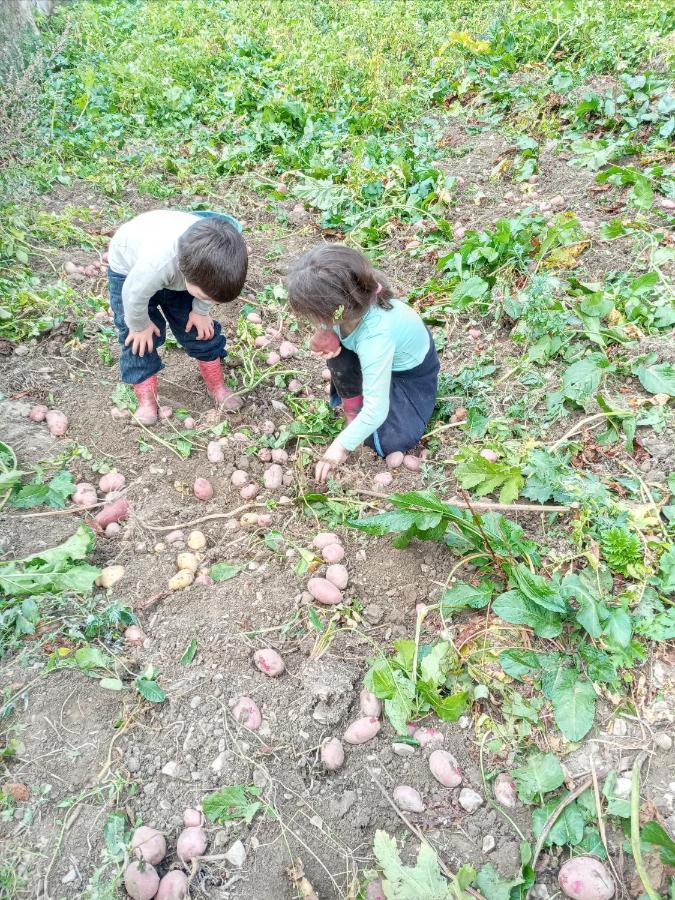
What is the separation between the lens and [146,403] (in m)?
2.50

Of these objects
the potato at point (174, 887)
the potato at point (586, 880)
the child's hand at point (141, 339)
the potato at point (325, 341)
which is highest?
the potato at point (325, 341)

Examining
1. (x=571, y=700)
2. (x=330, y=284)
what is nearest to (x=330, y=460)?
(x=330, y=284)

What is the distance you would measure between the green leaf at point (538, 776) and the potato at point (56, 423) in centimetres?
195

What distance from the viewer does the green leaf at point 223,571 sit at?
199 cm

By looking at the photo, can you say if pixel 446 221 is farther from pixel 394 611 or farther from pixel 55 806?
pixel 55 806

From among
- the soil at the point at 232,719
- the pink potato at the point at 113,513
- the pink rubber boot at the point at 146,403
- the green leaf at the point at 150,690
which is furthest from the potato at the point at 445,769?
the pink rubber boot at the point at 146,403

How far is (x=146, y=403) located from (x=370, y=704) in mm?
1495

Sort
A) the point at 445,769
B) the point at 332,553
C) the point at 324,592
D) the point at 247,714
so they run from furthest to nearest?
the point at 332,553
the point at 324,592
the point at 247,714
the point at 445,769

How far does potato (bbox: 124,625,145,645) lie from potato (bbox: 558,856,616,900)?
1215 millimetres

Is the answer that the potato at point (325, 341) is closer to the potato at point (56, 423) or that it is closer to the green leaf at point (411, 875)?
the potato at point (56, 423)

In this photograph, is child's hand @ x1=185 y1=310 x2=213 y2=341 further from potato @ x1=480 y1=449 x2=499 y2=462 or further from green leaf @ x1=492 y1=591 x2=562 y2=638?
green leaf @ x1=492 y1=591 x2=562 y2=638

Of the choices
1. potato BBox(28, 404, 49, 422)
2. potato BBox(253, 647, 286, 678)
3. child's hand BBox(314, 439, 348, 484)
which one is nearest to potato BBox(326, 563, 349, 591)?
potato BBox(253, 647, 286, 678)

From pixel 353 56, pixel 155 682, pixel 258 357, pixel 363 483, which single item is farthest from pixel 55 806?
pixel 353 56

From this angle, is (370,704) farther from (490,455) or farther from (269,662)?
(490,455)
